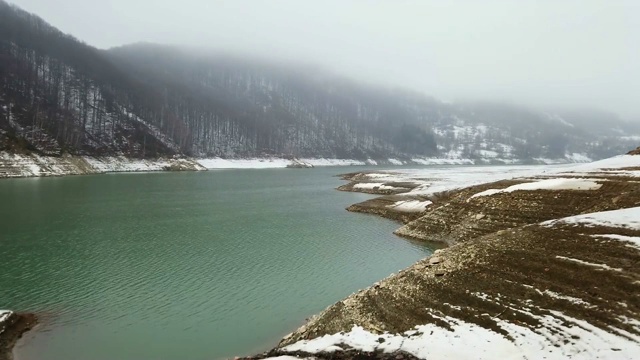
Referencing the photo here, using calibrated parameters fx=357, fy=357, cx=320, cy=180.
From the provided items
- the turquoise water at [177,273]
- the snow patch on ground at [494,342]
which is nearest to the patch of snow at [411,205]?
the turquoise water at [177,273]

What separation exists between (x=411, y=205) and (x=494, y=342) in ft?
134

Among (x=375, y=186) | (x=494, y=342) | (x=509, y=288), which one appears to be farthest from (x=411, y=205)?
(x=494, y=342)

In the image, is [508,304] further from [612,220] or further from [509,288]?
[612,220]

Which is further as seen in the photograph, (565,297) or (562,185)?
(562,185)

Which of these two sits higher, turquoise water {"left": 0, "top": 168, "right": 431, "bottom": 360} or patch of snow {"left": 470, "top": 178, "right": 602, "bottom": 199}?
patch of snow {"left": 470, "top": 178, "right": 602, "bottom": 199}

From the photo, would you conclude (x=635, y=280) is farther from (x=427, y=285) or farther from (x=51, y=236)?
(x=51, y=236)

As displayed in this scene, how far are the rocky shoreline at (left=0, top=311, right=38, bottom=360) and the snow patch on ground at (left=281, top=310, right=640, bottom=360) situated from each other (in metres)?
12.1

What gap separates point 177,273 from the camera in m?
26.2

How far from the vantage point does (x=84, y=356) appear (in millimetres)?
15336

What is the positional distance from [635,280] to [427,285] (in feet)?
26.5

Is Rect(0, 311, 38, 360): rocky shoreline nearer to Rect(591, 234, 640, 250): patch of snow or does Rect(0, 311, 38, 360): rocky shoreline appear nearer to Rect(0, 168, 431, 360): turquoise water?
Rect(0, 168, 431, 360): turquoise water

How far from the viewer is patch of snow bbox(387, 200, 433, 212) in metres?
50.5

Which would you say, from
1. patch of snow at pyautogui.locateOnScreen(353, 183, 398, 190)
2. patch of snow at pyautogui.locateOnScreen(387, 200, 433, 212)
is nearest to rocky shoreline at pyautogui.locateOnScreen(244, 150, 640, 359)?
patch of snow at pyautogui.locateOnScreen(387, 200, 433, 212)

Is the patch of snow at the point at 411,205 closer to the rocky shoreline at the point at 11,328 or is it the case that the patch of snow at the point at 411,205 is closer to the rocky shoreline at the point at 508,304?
the rocky shoreline at the point at 508,304
